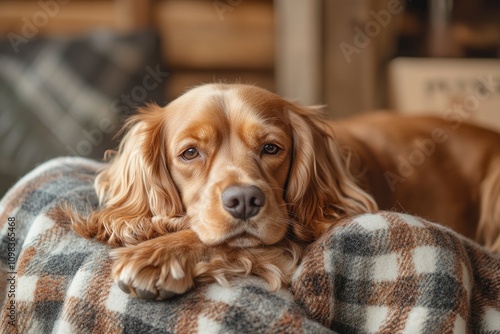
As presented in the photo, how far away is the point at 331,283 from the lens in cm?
150

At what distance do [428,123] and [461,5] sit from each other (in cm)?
168

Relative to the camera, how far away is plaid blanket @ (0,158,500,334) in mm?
1444

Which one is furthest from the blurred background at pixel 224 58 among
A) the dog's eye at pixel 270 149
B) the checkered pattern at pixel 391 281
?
the checkered pattern at pixel 391 281

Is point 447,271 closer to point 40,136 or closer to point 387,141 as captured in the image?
point 387,141

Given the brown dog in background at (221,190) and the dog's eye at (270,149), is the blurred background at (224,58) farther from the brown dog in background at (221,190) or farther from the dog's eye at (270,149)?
the dog's eye at (270,149)

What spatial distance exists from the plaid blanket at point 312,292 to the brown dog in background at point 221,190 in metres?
0.06

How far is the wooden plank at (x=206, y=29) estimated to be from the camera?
4.16 metres

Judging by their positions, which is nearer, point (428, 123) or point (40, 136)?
point (428, 123)

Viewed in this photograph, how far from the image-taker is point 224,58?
13.8ft

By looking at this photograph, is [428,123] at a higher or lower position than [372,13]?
lower

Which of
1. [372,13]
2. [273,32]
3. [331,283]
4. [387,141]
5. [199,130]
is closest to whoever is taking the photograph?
[331,283]

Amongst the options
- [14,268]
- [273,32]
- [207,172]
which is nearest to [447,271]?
[207,172]

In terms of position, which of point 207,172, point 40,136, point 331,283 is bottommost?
point 40,136

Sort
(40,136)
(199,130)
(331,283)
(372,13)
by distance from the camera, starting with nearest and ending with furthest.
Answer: (331,283) → (199,130) → (40,136) → (372,13)
